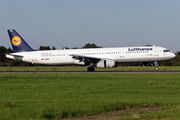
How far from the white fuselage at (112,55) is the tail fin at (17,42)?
1.54m

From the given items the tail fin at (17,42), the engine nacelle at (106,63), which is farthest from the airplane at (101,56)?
the tail fin at (17,42)

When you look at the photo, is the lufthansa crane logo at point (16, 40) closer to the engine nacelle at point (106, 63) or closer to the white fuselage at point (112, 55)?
the white fuselage at point (112, 55)

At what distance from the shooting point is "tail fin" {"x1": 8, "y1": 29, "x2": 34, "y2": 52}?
37219mm

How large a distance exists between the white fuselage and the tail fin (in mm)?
1543

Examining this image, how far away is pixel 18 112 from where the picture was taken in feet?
27.7

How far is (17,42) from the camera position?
1468 inches

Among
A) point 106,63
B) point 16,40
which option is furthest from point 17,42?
point 106,63

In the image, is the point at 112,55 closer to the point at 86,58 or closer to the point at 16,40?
the point at 86,58

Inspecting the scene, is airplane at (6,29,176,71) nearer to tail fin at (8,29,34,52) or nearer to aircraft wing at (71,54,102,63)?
aircraft wing at (71,54,102,63)

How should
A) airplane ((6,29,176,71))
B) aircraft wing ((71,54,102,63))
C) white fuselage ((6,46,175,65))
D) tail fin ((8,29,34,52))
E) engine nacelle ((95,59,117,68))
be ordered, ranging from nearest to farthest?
engine nacelle ((95,59,117,68)) < aircraft wing ((71,54,102,63)) < airplane ((6,29,176,71)) < white fuselage ((6,46,175,65)) < tail fin ((8,29,34,52))

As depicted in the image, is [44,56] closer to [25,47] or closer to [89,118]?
[25,47]

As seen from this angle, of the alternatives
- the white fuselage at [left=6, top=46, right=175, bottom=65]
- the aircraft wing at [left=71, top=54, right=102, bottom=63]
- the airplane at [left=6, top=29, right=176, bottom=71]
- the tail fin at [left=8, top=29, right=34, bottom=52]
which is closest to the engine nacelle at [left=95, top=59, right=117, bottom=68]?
the airplane at [left=6, top=29, right=176, bottom=71]

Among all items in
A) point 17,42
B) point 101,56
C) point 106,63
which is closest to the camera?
point 106,63

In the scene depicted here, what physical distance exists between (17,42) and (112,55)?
1598 cm
